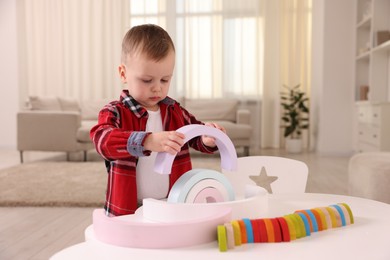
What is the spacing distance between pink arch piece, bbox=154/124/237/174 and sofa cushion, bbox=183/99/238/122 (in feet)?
16.2

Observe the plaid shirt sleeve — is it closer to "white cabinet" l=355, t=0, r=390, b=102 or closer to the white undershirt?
the white undershirt

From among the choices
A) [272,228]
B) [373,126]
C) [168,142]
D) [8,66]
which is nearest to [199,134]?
[168,142]

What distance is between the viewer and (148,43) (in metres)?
0.86

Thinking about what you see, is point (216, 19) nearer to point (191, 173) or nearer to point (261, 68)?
point (261, 68)

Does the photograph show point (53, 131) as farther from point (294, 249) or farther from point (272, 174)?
point (294, 249)

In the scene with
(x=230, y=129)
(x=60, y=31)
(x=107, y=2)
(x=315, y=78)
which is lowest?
(x=230, y=129)

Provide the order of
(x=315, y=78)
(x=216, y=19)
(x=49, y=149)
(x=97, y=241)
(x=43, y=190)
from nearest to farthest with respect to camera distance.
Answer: (x=97, y=241) → (x=43, y=190) → (x=49, y=149) → (x=315, y=78) → (x=216, y=19)

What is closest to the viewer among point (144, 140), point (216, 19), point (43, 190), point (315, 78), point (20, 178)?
point (144, 140)

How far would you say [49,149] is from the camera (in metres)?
4.87

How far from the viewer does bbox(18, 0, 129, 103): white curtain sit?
21.5 feet

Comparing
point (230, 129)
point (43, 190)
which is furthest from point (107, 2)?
point (43, 190)

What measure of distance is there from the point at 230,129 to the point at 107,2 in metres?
3.02

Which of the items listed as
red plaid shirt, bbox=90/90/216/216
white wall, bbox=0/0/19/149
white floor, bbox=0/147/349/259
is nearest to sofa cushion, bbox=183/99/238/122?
white floor, bbox=0/147/349/259

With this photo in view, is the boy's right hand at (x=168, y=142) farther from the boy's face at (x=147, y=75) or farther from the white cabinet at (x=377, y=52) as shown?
the white cabinet at (x=377, y=52)
